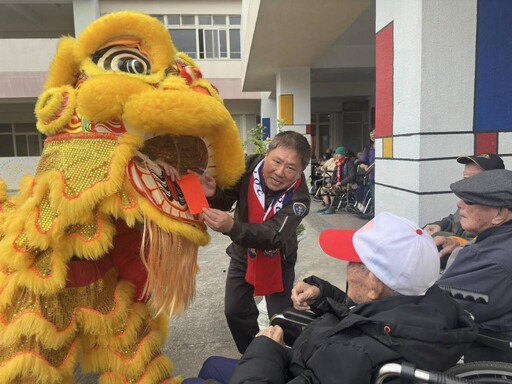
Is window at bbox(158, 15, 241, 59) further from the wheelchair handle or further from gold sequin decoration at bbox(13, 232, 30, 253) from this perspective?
the wheelchair handle

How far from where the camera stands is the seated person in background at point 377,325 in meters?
1.16

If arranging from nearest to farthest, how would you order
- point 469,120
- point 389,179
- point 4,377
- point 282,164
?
point 4,377
point 282,164
point 469,120
point 389,179

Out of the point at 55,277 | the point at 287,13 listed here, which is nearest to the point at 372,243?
the point at 55,277

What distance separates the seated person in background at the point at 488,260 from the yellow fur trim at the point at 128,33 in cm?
141

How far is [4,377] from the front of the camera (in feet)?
5.03

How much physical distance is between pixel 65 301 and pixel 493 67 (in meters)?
3.10

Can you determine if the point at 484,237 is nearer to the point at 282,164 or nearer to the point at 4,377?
the point at 282,164

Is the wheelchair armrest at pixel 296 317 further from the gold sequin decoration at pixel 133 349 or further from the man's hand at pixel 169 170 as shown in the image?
the man's hand at pixel 169 170

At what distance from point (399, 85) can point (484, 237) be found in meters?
1.76

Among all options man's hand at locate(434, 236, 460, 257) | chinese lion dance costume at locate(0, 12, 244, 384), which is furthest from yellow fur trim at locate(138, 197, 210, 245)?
man's hand at locate(434, 236, 460, 257)

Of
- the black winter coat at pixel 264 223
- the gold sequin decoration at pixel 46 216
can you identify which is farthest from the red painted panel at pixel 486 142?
the gold sequin decoration at pixel 46 216

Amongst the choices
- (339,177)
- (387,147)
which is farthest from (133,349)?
(339,177)

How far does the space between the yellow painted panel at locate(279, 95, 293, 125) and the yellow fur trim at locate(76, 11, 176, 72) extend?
28.0ft

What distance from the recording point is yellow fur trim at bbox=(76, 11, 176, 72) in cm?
170
